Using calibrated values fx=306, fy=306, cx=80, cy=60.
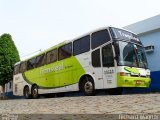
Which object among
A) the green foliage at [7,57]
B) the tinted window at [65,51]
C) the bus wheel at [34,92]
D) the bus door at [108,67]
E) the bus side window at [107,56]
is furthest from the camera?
the green foliage at [7,57]

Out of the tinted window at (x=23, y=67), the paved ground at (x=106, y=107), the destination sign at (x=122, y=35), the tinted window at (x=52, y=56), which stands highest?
the destination sign at (x=122, y=35)

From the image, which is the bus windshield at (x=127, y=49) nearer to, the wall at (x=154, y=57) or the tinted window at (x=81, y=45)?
the tinted window at (x=81, y=45)

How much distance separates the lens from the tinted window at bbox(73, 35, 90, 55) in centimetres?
1428

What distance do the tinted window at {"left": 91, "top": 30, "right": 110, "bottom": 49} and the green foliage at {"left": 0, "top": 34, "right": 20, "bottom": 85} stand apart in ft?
61.6

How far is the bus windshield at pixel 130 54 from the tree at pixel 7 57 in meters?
19.6

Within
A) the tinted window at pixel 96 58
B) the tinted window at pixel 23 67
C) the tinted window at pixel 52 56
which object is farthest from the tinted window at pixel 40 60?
the tinted window at pixel 96 58

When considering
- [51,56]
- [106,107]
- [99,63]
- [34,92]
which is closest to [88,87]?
[99,63]

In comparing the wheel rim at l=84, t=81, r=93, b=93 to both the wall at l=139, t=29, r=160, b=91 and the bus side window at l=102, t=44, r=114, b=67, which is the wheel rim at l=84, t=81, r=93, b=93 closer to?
the bus side window at l=102, t=44, r=114, b=67

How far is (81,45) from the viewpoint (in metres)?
14.8

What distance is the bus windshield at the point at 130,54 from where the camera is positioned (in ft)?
41.6

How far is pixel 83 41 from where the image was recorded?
1468 cm

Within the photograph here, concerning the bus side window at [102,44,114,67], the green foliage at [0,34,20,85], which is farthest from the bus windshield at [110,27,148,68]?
the green foliage at [0,34,20,85]

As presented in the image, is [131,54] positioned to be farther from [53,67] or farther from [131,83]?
[53,67]

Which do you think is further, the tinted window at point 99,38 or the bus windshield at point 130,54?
the tinted window at point 99,38
